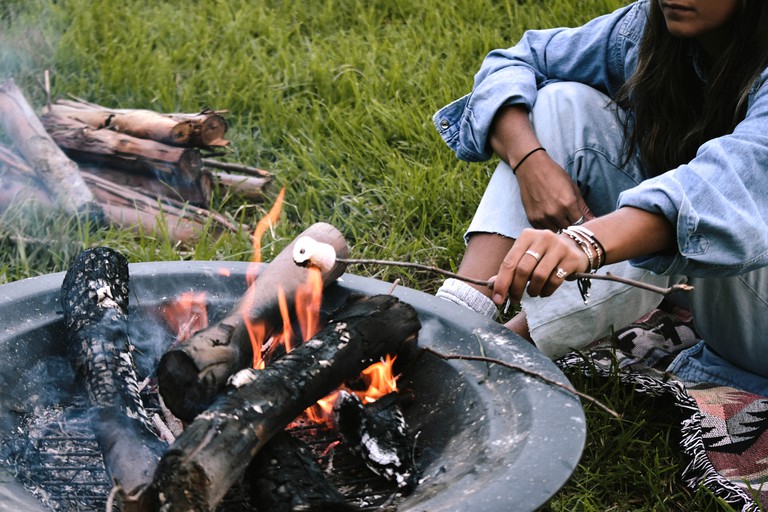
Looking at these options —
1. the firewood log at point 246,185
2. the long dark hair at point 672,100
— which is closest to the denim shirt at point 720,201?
the long dark hair at point 672,100

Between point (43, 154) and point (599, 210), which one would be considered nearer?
point (599, 210)

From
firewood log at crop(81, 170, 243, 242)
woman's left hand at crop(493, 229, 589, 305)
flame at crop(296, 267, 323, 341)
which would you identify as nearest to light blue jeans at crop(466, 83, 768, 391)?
flame at crop(296, 267, 323, 341)

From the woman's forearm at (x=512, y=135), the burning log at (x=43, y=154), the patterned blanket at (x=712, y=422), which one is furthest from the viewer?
the burning log at (x=43, y=154)

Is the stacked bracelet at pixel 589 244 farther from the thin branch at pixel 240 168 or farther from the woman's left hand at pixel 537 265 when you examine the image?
the thin branch at pixel 240 168

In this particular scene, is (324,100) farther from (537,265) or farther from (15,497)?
(15,497)

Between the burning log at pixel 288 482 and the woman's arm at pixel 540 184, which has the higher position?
the woman's arm at pixel 540 184

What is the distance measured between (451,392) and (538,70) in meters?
1.21

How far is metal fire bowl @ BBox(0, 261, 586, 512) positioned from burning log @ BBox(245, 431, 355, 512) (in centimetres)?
15

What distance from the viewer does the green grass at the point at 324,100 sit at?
3.44m

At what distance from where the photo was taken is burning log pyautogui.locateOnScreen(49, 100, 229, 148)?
387 centimetres

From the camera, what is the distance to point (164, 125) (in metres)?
3.87

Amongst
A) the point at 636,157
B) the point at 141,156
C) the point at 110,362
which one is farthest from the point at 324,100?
the point at 110,362

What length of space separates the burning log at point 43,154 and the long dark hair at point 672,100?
1.97 meters

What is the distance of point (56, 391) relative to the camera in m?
2.25
